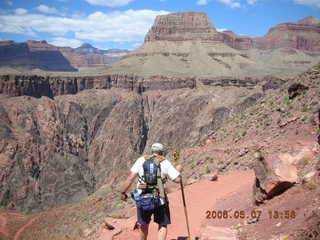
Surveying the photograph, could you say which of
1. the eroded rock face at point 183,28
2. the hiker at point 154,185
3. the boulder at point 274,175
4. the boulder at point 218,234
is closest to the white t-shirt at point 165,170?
the hiker at point 154,185

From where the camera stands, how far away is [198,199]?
13555 millimetres

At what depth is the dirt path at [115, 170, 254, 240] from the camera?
11002 millimetres

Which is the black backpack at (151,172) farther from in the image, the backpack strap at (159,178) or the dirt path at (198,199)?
the dirt path at (198,199)

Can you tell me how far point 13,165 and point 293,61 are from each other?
12762 cm

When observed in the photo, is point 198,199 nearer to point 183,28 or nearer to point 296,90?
point 296,90

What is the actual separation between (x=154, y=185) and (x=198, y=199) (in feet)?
21.4

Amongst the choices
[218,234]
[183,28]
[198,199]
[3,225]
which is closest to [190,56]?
[183,28]

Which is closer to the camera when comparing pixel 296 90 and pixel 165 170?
pixel 165 170

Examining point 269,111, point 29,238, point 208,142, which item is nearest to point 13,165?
point 29,238

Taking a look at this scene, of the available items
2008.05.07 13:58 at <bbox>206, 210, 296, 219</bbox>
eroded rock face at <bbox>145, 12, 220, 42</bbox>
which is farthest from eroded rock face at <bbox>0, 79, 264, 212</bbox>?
2008.05.07 13:58 at <bbox>206, 210, 296, 219</bbox>

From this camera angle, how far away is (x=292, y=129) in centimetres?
1691

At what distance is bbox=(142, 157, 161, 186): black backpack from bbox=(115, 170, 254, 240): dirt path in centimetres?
299

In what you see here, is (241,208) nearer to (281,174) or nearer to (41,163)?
(281,174)

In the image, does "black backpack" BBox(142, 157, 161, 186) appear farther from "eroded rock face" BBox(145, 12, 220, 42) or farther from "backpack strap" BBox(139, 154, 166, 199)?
"eroded rock face" BBox(145, 12, 220, 42)
